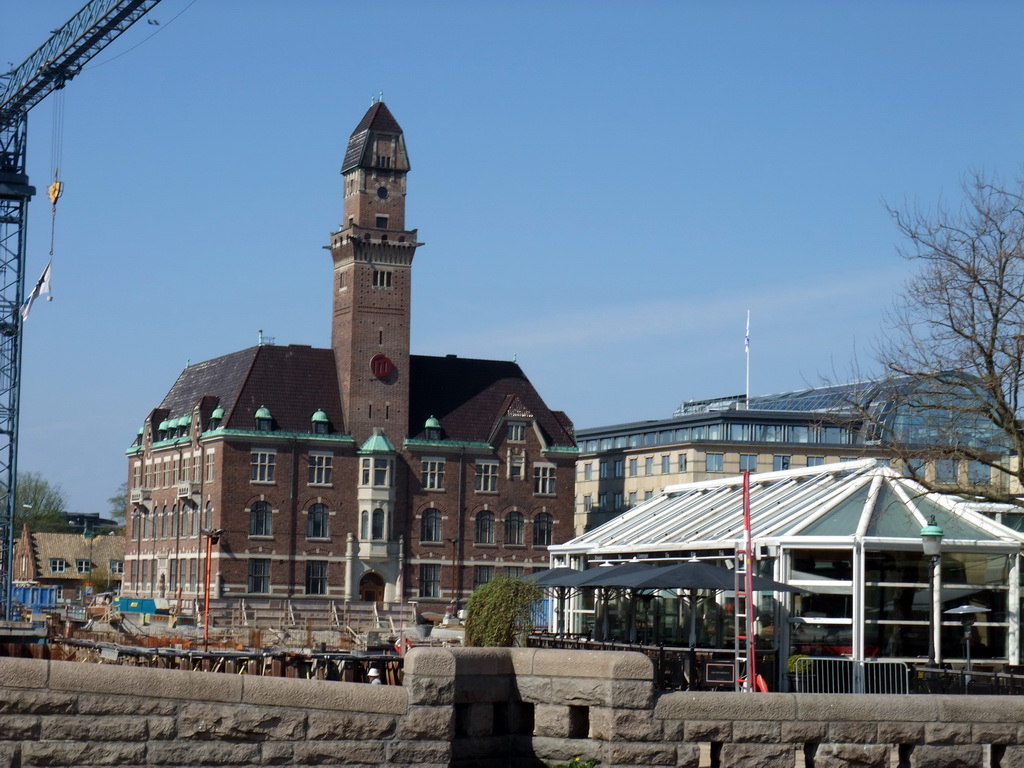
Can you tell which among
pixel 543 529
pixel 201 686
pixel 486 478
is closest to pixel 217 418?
Answer: pixel 486 478

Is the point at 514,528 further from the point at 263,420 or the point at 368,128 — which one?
the point at 368,128

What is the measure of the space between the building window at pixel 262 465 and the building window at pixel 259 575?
438 centimetres

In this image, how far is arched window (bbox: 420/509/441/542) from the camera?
90494 millimetres

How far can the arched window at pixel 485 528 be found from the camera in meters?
91.6

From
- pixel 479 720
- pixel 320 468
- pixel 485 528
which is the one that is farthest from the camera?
pixel 485 528

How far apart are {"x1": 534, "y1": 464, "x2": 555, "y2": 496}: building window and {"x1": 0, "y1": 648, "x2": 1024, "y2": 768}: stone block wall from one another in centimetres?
7730

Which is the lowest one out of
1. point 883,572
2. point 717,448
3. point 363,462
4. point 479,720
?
point 479,720

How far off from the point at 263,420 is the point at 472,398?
13315 mm

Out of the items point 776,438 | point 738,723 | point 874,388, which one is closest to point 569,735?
point 738,723

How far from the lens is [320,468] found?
88.9 meters

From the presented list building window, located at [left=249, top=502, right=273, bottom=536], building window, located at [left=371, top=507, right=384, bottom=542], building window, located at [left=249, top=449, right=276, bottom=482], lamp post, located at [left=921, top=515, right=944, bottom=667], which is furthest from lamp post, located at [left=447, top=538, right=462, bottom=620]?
lamp post, located at [left=921, top=515, right=944, bottom=667]

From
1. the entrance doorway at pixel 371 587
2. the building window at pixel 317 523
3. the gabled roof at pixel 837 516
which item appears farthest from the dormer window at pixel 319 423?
the gabled roof at pixel 837 516

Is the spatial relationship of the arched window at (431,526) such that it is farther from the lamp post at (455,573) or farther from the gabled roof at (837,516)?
the gabled roof at (837,516)

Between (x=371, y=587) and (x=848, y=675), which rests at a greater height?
(x=848, y=675)
